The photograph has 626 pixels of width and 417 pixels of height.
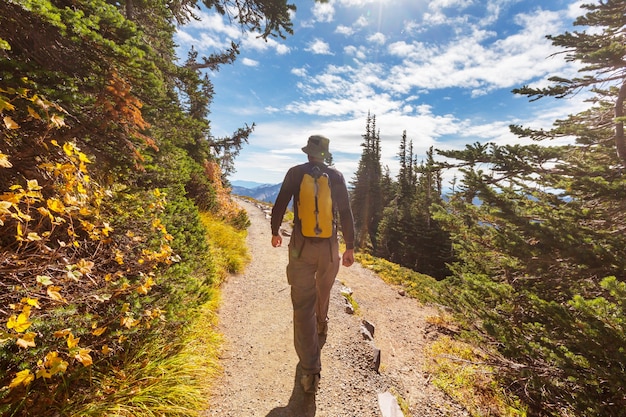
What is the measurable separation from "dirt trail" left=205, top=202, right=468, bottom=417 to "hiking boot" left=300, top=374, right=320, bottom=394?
111 mm

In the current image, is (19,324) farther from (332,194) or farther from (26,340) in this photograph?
(332,194)

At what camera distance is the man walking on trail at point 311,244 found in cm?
328

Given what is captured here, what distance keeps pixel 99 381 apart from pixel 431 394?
4742mm

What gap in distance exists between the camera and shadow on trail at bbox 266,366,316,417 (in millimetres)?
3152

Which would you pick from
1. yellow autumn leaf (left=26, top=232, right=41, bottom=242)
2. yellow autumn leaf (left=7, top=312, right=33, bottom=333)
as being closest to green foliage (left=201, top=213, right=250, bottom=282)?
yellow autumn leaf (left=26, top=232, right=41, bottom=242)

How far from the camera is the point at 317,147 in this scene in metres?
3.55

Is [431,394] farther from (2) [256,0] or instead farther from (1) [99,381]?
(2) [256,0]

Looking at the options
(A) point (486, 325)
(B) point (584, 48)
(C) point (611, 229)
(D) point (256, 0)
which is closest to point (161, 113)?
(D) point (256, 0)

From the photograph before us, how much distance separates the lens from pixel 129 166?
393cm

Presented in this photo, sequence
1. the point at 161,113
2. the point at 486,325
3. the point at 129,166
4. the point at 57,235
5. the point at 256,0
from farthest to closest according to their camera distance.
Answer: the point at 256,0 < the point at 161,113 < the point at 486,325 < the point at 129,166 < the point at 57,235

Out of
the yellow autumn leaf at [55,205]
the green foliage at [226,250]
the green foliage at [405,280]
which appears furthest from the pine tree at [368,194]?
the yellow autumn leaf at [55,205]

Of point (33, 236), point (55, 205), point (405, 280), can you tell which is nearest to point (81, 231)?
point (55, 205)

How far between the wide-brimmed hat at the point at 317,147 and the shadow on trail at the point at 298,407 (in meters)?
3.13

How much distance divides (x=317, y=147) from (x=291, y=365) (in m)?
3.32
